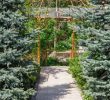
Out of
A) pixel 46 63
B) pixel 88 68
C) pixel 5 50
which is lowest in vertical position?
pixel 46 63

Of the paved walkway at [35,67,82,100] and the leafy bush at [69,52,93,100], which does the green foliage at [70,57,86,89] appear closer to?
the leafy bush at [69,52,93,100]

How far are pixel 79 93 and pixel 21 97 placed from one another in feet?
8.61

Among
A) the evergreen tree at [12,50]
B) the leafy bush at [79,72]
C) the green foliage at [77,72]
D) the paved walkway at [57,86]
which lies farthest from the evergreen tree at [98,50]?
the green foliage at [77,72]

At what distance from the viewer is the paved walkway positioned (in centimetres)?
1056

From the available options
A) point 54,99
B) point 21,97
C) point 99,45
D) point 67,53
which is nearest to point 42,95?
point 54,99

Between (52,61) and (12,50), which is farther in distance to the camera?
(52,61)

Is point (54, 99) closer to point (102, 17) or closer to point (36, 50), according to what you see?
point (102, 17)

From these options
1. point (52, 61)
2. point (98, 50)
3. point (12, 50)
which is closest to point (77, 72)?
point (98, 50)

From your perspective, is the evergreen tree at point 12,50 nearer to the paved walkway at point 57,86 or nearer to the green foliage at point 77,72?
the paved walkway at point 57,86

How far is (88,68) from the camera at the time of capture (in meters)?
9.05

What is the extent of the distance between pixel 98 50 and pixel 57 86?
3168 millimetres

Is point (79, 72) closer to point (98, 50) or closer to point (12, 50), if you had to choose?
point (98, 50)

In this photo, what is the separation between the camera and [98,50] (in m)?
8.89

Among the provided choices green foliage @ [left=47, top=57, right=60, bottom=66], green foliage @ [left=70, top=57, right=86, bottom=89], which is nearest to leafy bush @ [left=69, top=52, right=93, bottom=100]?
green foliage @ [left=70, top=57, right=86, bottom=89]
